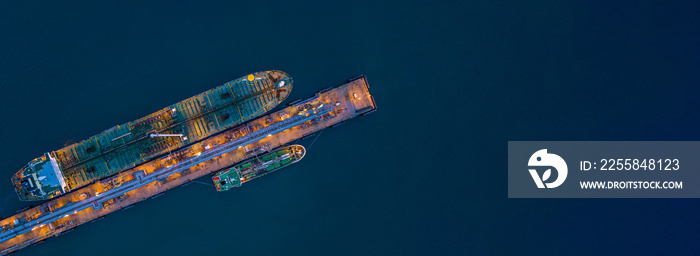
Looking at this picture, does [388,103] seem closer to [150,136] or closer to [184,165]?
[184,165]

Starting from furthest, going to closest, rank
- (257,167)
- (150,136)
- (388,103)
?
(388,103) < (257,167) < (150,136)

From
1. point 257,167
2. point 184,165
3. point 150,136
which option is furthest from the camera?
point 257,167

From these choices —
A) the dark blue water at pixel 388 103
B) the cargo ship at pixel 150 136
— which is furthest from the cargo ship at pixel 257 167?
the cargo ship at pixel 150 136

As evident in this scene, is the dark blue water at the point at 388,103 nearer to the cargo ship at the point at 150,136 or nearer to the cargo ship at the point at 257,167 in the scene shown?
the cargo ship at the point at 257,167

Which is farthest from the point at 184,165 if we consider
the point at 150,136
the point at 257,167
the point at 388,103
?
the point at 388,103

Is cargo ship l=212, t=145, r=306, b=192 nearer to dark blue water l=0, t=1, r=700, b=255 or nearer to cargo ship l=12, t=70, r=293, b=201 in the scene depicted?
dark blue water l=0, t=1, r=700, b=255

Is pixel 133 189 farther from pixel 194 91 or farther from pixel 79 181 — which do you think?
pixel 194 91
